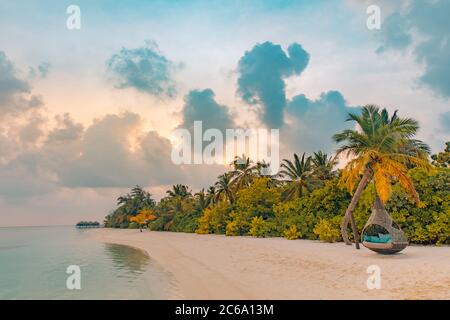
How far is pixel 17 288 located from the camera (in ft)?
51.1

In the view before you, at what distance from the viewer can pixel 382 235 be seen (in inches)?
663

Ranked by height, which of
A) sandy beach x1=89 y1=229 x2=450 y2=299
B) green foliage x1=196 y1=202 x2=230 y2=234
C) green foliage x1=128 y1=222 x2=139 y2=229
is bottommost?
green foliage x1=128 y1=222 x2=139 y2=229

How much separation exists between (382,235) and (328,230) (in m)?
8.03

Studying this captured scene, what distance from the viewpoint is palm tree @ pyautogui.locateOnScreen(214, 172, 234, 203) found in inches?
1950

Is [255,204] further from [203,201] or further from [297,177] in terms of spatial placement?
[203,201]

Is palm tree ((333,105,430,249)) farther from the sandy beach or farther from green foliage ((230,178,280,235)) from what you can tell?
green foliage ((230,178,280,235))

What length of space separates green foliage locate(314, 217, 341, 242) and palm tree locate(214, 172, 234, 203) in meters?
23.9

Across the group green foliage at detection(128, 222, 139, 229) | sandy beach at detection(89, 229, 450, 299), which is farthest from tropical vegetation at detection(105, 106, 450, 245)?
green foliage at detection(128, 222, 139, 229)

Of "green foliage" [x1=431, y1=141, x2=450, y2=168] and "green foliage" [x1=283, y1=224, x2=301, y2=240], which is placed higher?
"green foliage" [x1=431, y1=141, x2=450, y2=168]

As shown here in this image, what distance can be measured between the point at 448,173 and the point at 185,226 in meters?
40.4

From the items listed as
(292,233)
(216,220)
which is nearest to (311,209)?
(292,233)

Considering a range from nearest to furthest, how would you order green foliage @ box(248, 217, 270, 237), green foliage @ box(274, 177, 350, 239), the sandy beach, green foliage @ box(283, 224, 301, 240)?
1. the sandy beach
2. green foliage @ box(274, 177, 350, 239)
3. green foliage @ box(283, 224, 301, 240)
4. green foliage @ box(248, 217, 270, 237)

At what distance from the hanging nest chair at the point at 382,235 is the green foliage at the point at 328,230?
6908 mm
